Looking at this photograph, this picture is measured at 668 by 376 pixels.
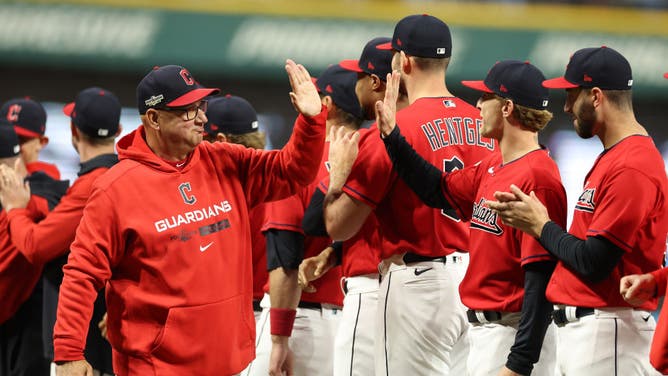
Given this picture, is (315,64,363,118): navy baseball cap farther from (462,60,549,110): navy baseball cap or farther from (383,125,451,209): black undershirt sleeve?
(462,60,549,110): navy baseball cap

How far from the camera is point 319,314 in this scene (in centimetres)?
581

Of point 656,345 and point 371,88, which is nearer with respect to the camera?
point 656,345

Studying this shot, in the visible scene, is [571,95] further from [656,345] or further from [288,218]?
[288,218]

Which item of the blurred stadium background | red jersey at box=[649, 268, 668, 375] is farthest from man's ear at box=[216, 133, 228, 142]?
the blurred stadium background

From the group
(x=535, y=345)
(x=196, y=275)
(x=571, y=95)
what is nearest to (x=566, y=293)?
(x=535, y=345)

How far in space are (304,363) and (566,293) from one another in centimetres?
172

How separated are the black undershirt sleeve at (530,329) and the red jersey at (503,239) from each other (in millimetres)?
149

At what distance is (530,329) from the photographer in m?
4.35

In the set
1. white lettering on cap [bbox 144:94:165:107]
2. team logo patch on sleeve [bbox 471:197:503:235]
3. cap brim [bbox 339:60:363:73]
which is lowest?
team logo patch on sleeve [bbox 471:197:503:235]

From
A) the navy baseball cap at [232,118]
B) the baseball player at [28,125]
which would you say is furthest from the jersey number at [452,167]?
the baseball player at [28,125]

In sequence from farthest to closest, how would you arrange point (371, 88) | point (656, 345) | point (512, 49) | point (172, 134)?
point (512, 49), point (371, 88), point (172, 134), point (656, 345)

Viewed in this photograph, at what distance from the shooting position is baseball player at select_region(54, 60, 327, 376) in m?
4.45

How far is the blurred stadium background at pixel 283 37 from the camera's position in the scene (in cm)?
1298

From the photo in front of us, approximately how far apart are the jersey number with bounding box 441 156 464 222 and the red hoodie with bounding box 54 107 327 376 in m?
0.73
